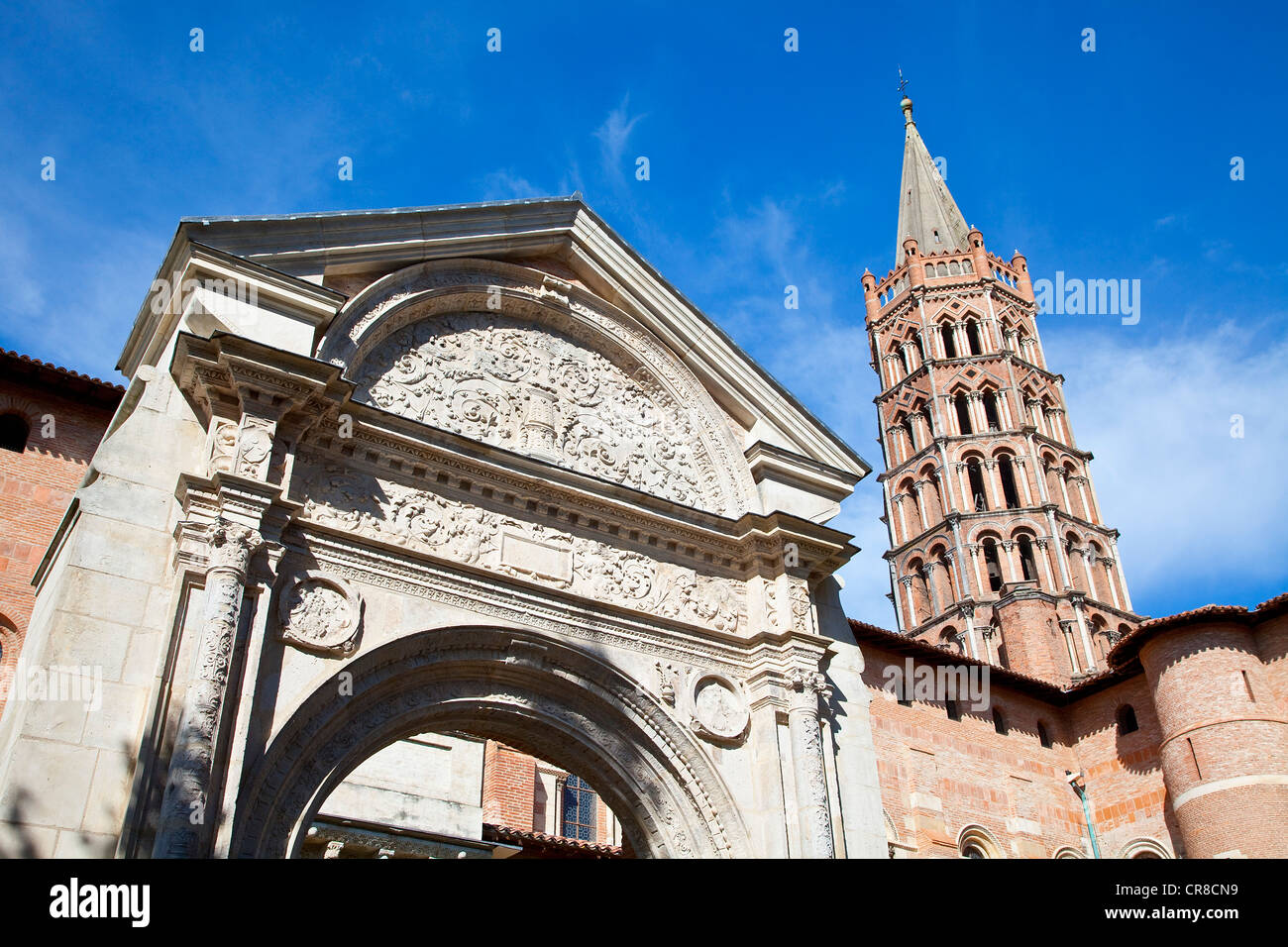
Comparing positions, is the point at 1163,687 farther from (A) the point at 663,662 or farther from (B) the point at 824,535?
(A) the point at 663,662

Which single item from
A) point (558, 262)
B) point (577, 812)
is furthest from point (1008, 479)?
point (558, 262)

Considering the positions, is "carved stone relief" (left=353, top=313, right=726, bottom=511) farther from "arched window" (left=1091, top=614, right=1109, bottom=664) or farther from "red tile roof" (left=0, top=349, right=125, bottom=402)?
"arched window" (left=1091, top=614, right=1109, bottom=664)

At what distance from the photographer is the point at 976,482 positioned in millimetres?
49469

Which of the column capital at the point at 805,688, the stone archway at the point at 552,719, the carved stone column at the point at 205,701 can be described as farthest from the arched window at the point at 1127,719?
the carved stone column at the point at 205,701

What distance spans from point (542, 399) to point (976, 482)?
3988 centimetres

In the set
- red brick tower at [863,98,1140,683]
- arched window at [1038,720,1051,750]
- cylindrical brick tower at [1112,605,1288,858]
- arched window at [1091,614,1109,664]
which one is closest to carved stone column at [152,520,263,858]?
cylindrical brick tower at [1112,605,1288,858]

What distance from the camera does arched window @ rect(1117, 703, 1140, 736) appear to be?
81.0 feet

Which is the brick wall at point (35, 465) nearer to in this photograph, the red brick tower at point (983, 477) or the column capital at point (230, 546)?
the column capital at point (230, 546)

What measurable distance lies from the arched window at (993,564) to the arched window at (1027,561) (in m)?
1.00

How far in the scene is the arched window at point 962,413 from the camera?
167 ft

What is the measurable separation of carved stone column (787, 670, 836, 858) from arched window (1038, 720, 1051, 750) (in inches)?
607

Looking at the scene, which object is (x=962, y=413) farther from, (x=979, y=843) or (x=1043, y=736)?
(x=979, y=843)
